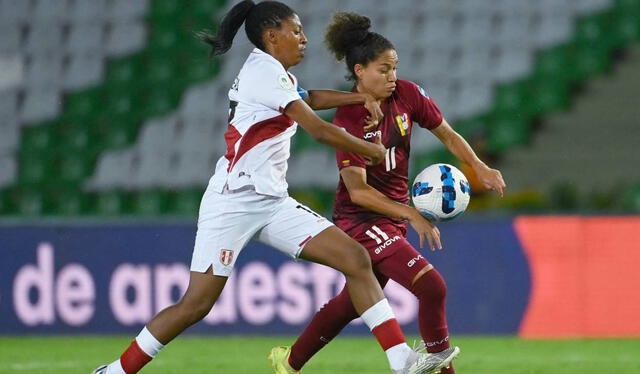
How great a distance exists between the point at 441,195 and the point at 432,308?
542mm

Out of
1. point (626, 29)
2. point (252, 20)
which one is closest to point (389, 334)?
point (252, 20)

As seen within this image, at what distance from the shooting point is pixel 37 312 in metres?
9.54

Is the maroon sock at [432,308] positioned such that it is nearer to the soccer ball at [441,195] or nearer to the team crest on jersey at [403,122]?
the soccer ball at [441,195]

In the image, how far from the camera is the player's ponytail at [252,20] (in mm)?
5203

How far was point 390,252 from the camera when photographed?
5.57 meters

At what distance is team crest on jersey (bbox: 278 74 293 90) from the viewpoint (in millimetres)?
5041

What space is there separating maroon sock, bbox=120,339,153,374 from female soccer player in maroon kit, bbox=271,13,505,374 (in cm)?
94

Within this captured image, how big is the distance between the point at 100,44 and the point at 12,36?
1.15 metres

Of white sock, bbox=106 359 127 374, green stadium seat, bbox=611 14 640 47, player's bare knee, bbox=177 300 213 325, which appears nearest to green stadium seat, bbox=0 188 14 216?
green stadium seat, bbox=611 14 640 47

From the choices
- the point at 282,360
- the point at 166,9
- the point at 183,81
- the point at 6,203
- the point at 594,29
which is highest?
the point at 166,9

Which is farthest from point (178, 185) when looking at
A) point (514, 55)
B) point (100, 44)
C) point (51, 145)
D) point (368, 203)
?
point (368, 203)

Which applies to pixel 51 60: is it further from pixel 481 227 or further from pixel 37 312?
pixel 481 227

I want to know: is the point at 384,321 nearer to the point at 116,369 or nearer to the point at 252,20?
the point at 116,369

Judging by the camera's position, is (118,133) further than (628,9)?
Yes
